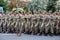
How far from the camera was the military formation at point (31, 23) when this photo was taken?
6.78 meters

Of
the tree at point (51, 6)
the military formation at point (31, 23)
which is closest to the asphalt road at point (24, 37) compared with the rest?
the military formation at point (31, 23)

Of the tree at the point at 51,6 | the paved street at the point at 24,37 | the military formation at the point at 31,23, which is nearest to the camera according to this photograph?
the paved street at the point at 24,37

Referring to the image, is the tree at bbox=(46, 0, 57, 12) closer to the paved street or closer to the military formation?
the military formation

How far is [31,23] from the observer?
695cm

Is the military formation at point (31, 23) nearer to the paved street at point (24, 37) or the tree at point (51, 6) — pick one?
the paved street at point (24, 37)

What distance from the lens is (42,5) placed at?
10.5 metres

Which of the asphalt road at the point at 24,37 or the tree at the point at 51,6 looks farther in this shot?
the tree at the point at 51,6

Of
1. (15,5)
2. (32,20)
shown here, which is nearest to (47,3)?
(15,5)

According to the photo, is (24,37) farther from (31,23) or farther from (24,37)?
(31,23)

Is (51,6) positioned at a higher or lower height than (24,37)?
higher

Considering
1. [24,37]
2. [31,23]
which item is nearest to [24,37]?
[24,37]

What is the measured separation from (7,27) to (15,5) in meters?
4.02

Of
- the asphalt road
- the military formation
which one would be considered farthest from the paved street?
Answer: the military formation

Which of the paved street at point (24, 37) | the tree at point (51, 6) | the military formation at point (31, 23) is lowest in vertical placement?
the paved street at point (24, 37)
